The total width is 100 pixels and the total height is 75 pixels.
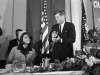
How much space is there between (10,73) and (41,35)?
1451 mm

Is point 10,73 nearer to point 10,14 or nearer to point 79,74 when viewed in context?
point 79,74

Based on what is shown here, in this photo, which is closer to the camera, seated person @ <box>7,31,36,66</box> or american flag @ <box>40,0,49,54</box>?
seated person @ <box>7,31,36,66</box>

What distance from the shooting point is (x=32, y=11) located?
2936mm

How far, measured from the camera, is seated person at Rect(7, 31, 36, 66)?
2084mm

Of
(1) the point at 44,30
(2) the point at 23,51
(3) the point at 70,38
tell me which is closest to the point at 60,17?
(3) the point at 70,38

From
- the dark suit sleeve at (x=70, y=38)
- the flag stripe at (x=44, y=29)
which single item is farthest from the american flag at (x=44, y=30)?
the dark suit sleeve at (x=70, y=38)

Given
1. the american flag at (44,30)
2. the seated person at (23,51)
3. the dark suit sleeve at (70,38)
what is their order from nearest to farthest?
the seated person at (23,51) → the dark suit sleeve at (70,38) → the american flag at (44,30)

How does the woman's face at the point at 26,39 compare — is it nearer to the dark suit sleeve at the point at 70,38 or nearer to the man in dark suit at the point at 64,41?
the man in dark suit at the point at 64,41

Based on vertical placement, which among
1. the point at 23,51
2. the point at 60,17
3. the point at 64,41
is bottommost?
the point at 23,51

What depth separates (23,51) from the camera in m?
2.13

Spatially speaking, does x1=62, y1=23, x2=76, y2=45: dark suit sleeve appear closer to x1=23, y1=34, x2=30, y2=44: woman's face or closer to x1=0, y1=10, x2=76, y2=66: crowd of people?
x1=0, y1=10, x2=76, y2=66: crowd of people

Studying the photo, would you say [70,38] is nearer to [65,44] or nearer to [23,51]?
[65,44]

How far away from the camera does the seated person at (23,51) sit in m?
2.08

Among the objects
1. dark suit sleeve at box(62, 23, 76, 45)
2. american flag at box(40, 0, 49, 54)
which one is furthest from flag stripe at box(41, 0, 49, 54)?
dark suit sleeve at box(62, 23, 76, 45)
